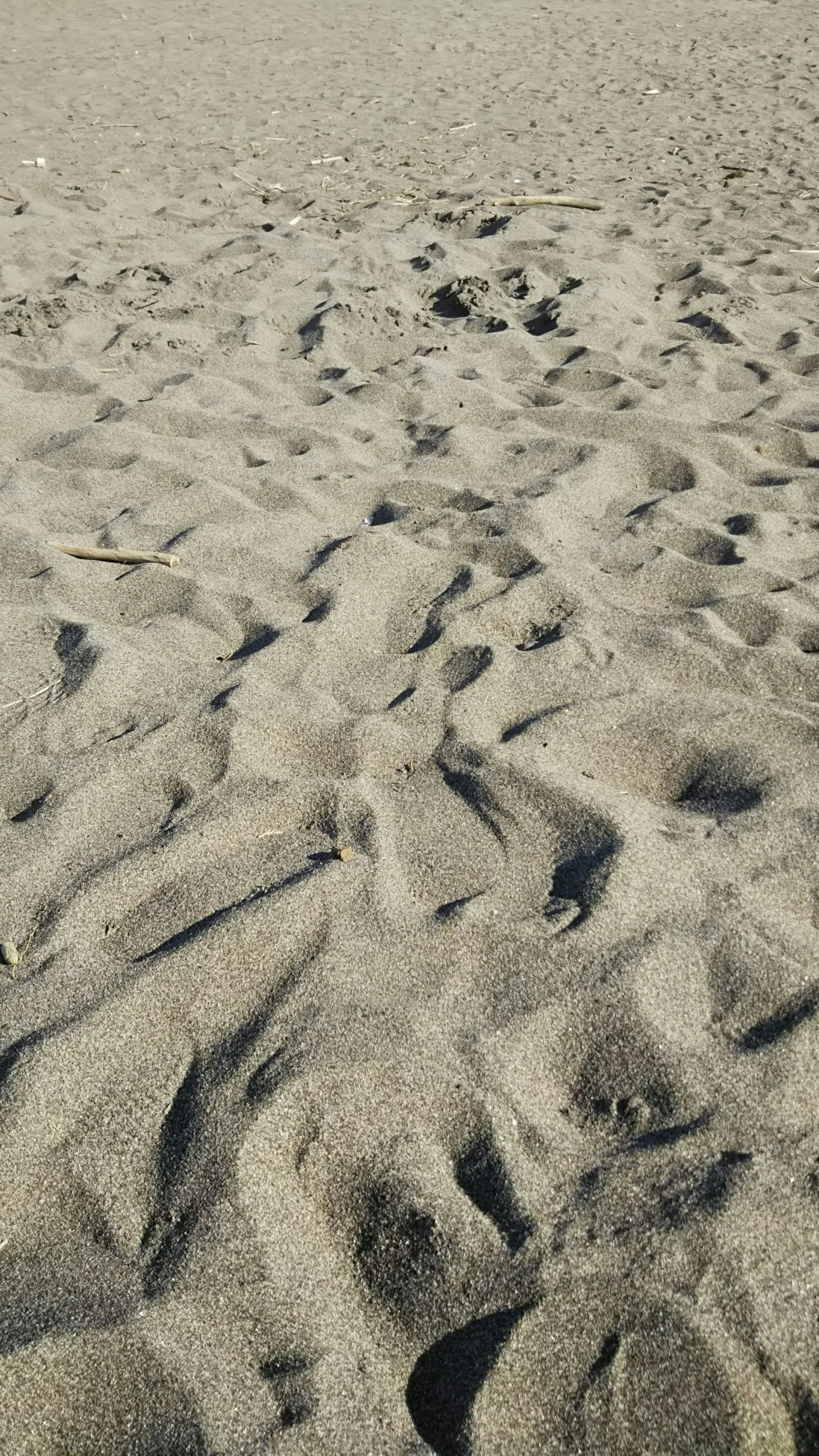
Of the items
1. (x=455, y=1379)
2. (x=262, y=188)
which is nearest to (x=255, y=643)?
(x=455, y=1379)

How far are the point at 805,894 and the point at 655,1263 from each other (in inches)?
31.2

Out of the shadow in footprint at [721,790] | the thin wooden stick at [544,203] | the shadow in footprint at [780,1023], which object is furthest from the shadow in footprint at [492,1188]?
the thin wooden stick at [544,203]

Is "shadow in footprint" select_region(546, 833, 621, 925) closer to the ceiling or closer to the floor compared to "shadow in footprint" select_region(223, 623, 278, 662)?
closer to the floor

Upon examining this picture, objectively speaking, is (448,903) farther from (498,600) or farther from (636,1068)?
(498,600)

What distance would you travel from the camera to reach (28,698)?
2.67m

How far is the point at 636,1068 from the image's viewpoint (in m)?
1.76

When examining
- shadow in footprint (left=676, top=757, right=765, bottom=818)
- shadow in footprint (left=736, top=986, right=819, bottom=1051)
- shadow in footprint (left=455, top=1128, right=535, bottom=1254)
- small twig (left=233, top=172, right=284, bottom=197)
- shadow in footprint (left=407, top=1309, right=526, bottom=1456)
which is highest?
small twig (left=233, top=172, right=284, bottom=197)

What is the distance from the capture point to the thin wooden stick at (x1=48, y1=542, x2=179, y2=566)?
10.5ft

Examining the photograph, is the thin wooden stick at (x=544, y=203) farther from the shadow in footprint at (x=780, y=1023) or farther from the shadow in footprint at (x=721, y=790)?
the shadow in footprint at (x=780, y=1023)

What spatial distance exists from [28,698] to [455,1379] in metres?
1.80

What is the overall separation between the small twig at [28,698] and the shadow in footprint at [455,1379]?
1.74 m

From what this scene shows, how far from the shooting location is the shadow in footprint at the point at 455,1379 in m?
1.36

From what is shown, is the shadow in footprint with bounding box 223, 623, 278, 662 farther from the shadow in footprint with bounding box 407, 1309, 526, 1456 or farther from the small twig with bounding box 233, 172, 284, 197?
the small twig with bounding box 233, 172, 284, 197

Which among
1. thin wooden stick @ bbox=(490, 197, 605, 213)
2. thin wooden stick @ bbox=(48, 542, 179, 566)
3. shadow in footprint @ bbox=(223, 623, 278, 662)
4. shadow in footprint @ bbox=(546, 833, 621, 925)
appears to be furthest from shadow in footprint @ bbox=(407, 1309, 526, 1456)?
thin wooden stick @ bbox=(490, 197, 605, 213)
